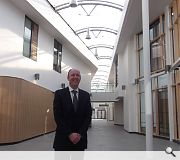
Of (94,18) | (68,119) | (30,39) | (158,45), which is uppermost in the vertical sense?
(94,18)

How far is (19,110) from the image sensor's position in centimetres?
1081

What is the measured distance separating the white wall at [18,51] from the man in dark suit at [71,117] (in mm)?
8325

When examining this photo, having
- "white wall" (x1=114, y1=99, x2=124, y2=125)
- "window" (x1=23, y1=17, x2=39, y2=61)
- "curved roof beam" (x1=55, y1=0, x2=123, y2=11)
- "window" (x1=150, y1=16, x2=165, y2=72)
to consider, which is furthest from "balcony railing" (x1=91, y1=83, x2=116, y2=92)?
"window" (x1=23, y1=17, x2=39, y2=61)

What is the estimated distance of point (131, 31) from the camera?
16.0 m

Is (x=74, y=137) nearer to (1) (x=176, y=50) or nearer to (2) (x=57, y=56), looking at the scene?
(1) (x=176, y=50)

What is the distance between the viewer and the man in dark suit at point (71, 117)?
2955 millimetres

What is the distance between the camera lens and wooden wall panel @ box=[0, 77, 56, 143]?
33.1ft

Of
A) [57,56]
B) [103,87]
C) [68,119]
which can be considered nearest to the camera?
[68,119]

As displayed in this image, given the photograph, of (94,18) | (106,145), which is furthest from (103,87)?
(106,145)

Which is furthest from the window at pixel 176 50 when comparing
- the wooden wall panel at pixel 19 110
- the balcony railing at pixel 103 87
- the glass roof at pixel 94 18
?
the balcony railing at pixel 103 87

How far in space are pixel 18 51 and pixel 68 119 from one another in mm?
9638

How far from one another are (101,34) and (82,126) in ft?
64.6

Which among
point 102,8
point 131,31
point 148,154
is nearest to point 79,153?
point 148,154

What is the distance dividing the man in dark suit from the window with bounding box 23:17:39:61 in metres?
10.2
